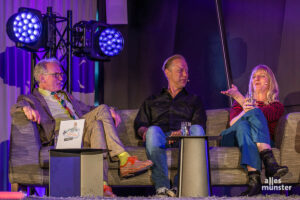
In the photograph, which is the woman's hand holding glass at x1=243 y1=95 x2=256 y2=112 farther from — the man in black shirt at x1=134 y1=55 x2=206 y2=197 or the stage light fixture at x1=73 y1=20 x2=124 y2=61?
the stage light fixture at x1=73 y1=20 x2=124 y2=61

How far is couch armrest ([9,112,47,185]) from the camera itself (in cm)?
337

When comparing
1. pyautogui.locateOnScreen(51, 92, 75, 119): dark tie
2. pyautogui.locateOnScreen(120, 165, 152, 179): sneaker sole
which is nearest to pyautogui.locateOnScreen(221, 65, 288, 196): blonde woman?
pyautogui.locateOnScreen(120, 165, 152, 179): sneaker sole

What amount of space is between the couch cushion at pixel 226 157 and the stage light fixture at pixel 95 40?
193cm

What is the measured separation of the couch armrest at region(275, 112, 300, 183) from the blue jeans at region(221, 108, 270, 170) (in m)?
0.22

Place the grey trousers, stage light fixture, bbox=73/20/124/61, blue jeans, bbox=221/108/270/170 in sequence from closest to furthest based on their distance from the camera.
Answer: blue jeans, bbox=221/108/270/170, the grey trousers, stage light fixture, bbox=73/20/124/61

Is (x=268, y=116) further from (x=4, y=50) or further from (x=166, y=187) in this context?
(x=4, y=50)

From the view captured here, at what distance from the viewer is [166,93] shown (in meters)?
4.20

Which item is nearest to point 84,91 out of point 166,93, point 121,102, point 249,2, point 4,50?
point 121,102

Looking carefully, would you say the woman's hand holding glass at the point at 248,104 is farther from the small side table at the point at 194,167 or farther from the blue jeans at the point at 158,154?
the small side table at the point at 194,167

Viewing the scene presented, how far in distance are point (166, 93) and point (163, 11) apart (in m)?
1.47

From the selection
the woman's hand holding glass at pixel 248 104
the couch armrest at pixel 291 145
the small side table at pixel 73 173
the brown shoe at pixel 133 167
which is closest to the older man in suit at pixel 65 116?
the brown shoe at pixel 133 167

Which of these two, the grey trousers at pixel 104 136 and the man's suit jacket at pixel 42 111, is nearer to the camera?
the grey trousers at pixel 104 136

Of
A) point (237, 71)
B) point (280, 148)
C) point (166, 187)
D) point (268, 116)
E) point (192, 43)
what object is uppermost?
point (192, 43)

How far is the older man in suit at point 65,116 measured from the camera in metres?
3.30
